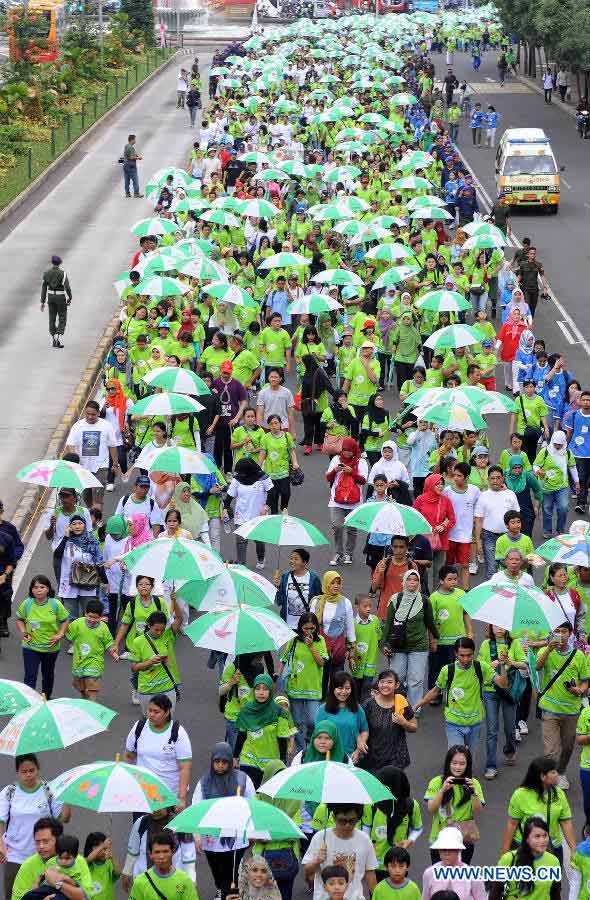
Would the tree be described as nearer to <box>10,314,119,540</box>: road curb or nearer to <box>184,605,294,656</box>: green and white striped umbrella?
<box>10,314,119,540</box>: road curb

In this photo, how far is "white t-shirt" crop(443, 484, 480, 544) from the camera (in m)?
16.7

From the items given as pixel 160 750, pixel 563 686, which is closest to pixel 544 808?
pixel 563 686

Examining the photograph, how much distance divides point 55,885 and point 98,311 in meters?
22.4

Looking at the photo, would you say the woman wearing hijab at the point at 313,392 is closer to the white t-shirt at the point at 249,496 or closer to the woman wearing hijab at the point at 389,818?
the white t-shirt at the point at 249,496

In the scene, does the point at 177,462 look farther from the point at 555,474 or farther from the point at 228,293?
the point at 228,293

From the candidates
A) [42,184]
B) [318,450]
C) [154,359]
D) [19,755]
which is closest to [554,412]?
[318,450]

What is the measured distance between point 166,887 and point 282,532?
16.7 ft

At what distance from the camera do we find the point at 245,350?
21.4 m

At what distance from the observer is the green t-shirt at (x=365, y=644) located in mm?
13625

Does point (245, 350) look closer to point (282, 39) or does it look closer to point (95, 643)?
point (95, 643)

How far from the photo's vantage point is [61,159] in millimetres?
49000

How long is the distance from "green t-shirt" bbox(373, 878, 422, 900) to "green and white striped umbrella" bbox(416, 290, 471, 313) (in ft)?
44.1

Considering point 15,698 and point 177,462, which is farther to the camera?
point 177,462

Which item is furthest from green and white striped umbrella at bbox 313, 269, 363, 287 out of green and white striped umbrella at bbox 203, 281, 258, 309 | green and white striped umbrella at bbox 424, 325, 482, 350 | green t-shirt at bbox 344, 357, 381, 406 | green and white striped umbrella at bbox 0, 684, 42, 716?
green and white striped umbrella at bbox 0, 684, 42, 716
